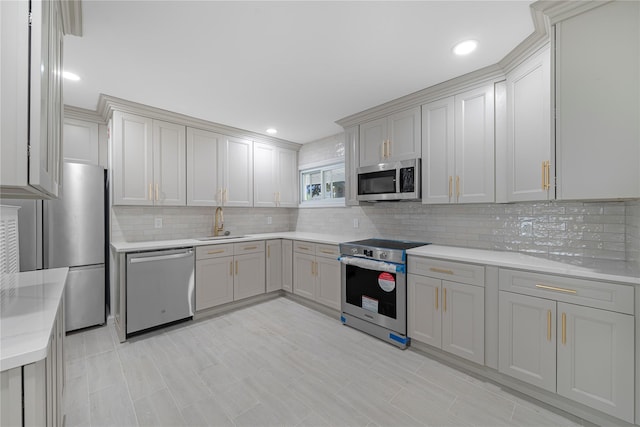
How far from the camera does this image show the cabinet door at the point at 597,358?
151cm

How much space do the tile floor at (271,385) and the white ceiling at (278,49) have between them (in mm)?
2540

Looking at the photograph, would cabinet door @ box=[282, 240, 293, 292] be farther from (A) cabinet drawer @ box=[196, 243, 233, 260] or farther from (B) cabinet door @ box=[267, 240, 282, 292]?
(A) cabinet drawer @ box=[196, 243, 233, 260]

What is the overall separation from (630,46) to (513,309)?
173 cm

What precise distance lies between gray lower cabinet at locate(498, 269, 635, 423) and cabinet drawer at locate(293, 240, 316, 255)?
212 cm

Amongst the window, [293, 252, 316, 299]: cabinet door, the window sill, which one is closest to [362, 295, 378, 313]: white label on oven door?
[293, 252, 316, 299]: cabinet door

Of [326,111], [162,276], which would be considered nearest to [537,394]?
[326,111]

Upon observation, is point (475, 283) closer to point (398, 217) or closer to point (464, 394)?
point (464, 394)

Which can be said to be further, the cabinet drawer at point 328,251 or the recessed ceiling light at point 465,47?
the cabinet drawer at point 328,251

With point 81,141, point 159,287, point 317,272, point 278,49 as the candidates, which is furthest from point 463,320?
point 81,141

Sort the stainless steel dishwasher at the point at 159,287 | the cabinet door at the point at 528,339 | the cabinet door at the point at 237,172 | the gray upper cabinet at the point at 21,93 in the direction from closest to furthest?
1. the gray upper cabinet at the point at 21,93
2. the cabinet door at the point at 528,339
3. the stainless steel dishwasher at the point at 159,287
4. the cabinet door at the point at 237,172

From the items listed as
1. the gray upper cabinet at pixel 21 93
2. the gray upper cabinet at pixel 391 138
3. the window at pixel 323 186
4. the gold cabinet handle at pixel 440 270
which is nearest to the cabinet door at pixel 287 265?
the window at pixel 323 186

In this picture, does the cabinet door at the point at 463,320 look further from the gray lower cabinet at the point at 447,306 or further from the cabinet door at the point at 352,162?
the cabinet door at the point at 352,162

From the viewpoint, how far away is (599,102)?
1.59 meters

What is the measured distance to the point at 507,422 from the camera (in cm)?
166
